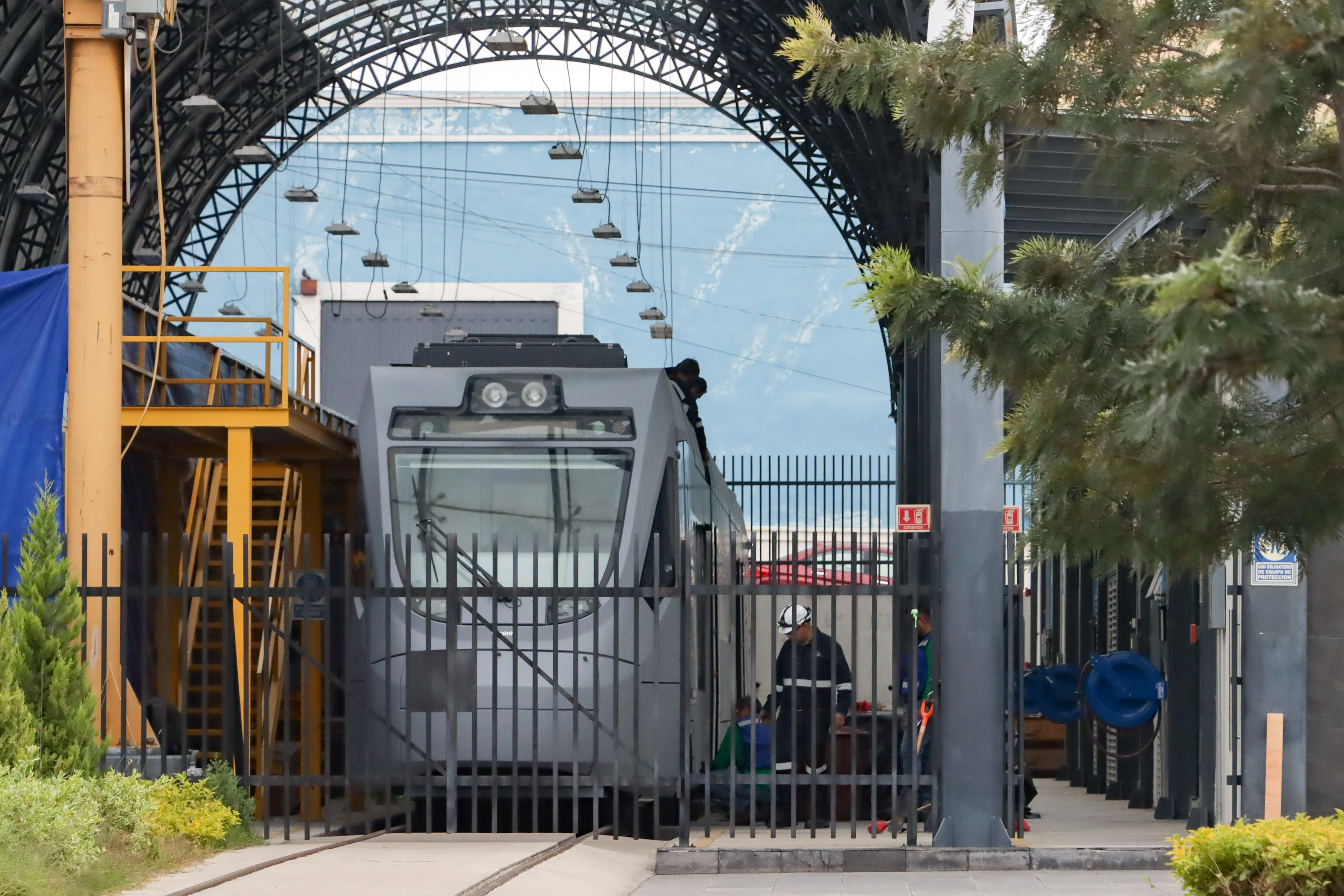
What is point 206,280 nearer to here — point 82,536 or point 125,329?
point 125,329

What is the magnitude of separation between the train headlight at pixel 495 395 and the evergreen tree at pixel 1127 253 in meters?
5.70

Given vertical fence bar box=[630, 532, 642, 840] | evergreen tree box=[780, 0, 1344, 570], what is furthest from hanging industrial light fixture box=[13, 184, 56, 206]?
evergreen tree box=[780, 0, 1344, 570]

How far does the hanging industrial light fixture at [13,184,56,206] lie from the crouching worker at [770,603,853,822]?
20.8 meters

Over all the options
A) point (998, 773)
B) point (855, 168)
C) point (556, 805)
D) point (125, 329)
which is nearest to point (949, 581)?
point (998, 773)

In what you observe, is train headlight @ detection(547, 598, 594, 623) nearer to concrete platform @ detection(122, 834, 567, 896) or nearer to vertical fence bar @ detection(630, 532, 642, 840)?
vertical fence bar @ detection(630, 532, 642, 840)

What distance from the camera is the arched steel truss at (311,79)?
31.3m

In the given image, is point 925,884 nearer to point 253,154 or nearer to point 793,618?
point 793,618

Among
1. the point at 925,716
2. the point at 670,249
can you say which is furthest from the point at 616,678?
the point at 670,249

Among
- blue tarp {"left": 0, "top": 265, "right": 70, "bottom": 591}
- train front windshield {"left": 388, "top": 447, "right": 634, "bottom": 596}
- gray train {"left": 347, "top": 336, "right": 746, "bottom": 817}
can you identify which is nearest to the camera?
gray train {"left": 347, "top": 336, "right": 746, "bottom": 817}

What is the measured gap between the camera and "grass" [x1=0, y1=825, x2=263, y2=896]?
723 cm

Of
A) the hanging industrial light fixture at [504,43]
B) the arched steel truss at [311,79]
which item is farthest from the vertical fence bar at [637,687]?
the hanging industrial light fixture at [504,43]

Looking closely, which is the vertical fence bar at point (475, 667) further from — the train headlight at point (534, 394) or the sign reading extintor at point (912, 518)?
the sign reading extintor at point (912, 518)

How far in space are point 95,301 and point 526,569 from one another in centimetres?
341

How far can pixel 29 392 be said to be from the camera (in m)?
12.0
